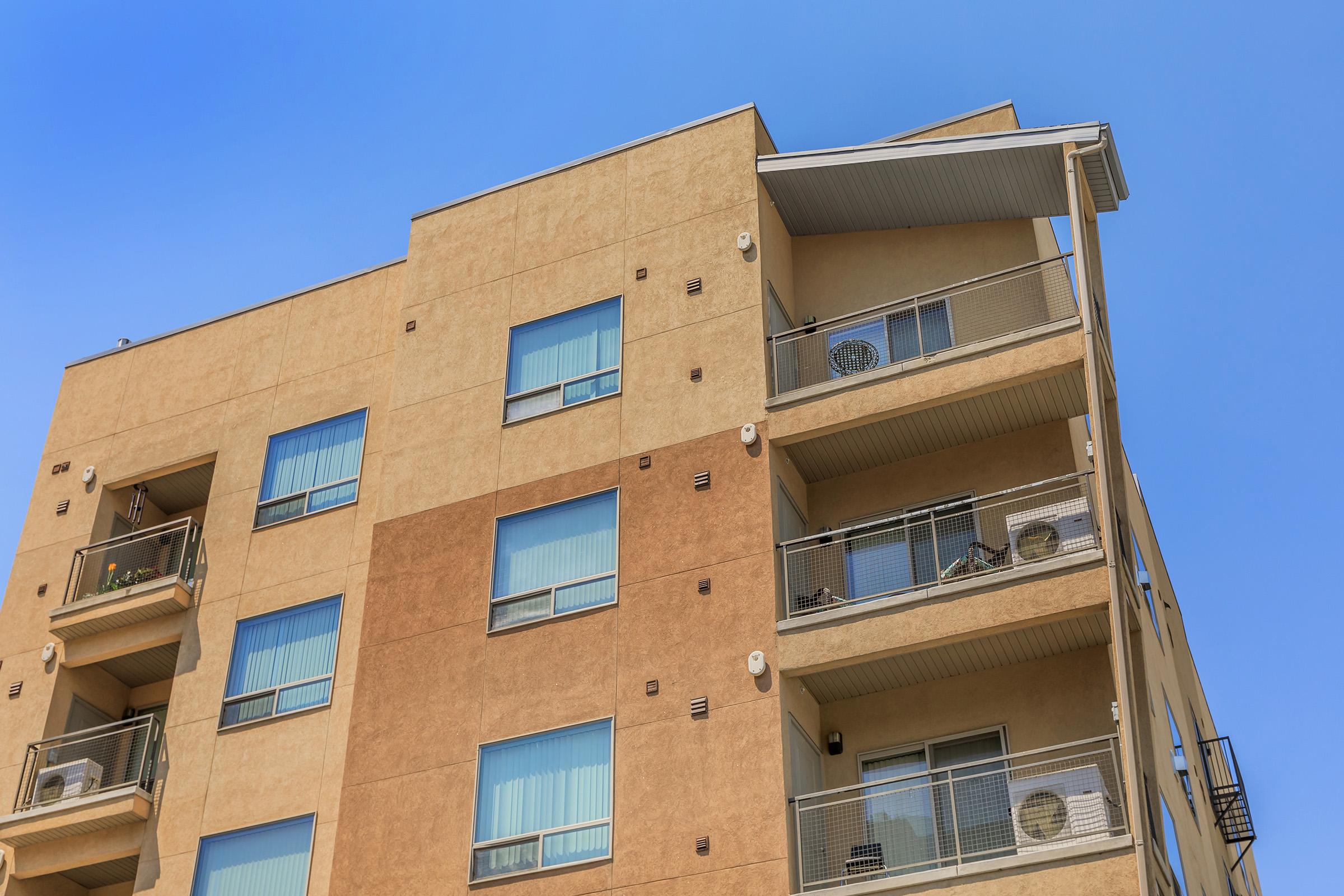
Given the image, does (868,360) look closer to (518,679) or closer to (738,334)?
(738,334)

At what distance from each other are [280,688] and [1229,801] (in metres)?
18.1

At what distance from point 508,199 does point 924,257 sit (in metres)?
7.18

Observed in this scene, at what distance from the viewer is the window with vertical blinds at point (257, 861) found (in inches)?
814

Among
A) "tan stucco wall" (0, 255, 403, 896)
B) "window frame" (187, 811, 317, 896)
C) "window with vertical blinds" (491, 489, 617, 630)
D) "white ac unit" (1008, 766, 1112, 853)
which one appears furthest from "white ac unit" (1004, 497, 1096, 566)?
"window frame" (187, 811, 317, 896)

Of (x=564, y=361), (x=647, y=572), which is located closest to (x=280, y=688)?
(x=647, y=572)

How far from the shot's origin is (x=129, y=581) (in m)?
24.9

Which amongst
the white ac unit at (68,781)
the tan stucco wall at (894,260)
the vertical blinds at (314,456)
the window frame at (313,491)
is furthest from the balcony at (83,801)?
the tan stucco wall at (894,260)

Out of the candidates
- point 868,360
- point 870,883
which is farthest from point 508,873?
point 868,360

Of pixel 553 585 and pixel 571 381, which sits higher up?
pixel 571 381

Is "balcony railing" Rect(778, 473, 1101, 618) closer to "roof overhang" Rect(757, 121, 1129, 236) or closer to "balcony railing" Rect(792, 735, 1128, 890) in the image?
"balcony railing" Rect(792, 735, 1128, 890)

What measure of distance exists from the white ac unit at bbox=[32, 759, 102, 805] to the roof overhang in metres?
13.8

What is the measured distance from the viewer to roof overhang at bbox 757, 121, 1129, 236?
67.2 feet

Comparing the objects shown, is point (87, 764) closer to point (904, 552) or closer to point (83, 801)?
point (83, 801)

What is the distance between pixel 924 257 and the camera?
22641 millimetres
